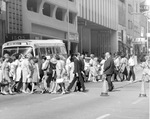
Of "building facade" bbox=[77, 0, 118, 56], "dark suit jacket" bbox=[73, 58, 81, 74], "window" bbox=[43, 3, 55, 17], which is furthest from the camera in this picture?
"building facade" bbox=[77, 0, 118, 56]

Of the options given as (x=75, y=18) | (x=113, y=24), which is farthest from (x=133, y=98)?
(x=113, y=24)

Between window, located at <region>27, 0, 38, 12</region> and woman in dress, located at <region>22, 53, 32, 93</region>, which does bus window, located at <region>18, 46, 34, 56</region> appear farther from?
window, located at <region>27, 0, 38, 12</region>

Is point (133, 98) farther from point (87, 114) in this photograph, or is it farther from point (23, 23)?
point (23, 23)

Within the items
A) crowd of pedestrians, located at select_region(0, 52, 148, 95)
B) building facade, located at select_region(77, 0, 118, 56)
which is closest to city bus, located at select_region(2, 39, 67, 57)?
crowd of pedestrians, located at select_region(0, 52, 148, 95)

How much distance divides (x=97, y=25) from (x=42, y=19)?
2291cm

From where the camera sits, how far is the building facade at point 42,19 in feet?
129

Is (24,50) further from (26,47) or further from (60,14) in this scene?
(60,14)

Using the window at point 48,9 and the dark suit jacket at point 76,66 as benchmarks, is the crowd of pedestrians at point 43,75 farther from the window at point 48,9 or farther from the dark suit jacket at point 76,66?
the window at point 48,9

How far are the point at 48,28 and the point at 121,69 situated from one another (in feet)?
66.5

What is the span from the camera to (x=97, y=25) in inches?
2640

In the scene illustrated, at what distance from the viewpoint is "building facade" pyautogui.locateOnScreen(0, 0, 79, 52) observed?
3922cm

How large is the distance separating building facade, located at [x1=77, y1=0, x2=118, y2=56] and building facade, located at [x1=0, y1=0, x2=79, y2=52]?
3.54m

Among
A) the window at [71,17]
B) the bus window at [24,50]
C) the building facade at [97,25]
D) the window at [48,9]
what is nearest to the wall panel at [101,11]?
the building facade at [97,25]

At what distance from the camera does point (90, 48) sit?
2793 inches
